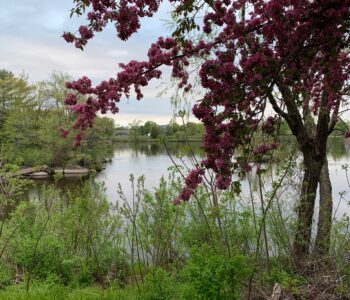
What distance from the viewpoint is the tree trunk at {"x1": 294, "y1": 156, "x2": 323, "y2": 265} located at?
4.95 metres

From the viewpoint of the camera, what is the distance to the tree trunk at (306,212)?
4.95 m

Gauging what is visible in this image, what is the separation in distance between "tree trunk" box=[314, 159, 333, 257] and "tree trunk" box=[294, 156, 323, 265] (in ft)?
0.49

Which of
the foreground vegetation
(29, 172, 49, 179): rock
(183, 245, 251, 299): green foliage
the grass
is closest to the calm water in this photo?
the foreground vegetation

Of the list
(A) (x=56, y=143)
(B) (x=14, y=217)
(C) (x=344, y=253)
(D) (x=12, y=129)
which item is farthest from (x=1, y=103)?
(C) (x=344, y=253)

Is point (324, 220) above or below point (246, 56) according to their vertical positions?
below

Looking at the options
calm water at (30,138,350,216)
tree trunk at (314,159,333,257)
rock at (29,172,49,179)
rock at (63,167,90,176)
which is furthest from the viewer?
rock at (63,167,90,176)

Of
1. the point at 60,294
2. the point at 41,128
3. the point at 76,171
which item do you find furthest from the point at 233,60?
the point at 41,128

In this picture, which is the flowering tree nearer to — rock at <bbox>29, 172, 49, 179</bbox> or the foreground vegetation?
the foreground vegetation

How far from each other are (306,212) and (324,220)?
0.25m

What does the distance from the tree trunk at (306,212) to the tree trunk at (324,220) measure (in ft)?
0.49

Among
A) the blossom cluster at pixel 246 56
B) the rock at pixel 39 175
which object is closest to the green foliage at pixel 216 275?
the blossom cluster at pixel 246 56

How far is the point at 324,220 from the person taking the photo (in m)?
5.36

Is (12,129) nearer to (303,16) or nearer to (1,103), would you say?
(1,103)

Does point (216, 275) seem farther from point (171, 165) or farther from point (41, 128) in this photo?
point (41, 128)
